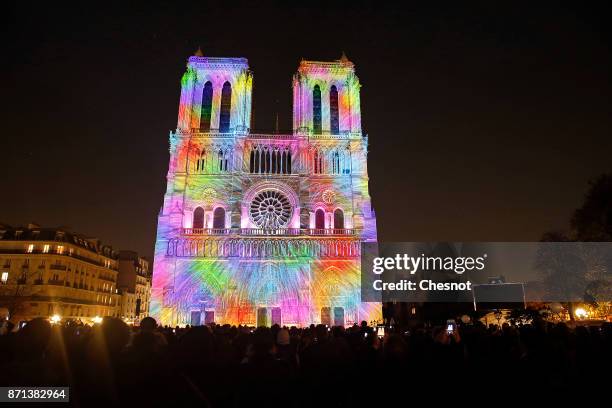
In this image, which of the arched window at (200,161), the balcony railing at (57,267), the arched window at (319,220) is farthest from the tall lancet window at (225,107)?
the balcony railing at (57,267)

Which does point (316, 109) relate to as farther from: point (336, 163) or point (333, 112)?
point (336, 163)

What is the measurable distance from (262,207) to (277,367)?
35.8 meters

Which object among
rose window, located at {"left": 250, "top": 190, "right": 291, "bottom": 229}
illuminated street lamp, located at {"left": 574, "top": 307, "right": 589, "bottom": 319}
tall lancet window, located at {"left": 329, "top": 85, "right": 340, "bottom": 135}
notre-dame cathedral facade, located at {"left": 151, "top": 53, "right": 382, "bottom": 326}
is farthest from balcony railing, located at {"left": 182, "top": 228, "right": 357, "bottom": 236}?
illuminated street lamp, located at {"left": 574, "top": 307, "right": 589, "bottom": 319}

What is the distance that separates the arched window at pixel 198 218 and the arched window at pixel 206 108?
7.70m

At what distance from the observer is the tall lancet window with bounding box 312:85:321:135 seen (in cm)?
4270

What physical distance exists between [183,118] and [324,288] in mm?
20469

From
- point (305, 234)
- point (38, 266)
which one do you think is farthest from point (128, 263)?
point (305, 234)

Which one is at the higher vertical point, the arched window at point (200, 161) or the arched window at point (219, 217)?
the arched window at point (200, 161)

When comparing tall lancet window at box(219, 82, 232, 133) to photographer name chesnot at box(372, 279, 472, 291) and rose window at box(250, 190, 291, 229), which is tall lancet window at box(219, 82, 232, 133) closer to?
rose window at box(250, 190, 291, 229)

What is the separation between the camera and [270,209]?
40062 mm

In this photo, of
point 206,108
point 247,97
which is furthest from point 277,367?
point 206,108

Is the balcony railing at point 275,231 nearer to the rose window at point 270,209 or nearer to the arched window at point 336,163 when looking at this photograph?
the rose window at point 270,209

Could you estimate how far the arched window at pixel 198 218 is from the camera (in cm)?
3998

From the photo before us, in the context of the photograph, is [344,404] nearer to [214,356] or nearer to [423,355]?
[423,355]
